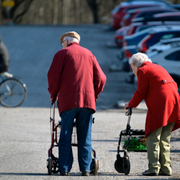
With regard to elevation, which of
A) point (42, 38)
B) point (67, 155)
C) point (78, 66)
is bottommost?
point (42, 38)

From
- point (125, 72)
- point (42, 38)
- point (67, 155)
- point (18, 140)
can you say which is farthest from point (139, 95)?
point (42, 38)

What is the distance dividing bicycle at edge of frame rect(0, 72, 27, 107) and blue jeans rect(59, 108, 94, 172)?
5249mm

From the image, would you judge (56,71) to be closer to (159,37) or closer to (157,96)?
(157,96)

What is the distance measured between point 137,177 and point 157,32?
35.1 ft

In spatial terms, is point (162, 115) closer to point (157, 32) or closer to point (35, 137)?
point (35, 137)

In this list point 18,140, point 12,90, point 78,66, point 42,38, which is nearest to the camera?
point 78,66

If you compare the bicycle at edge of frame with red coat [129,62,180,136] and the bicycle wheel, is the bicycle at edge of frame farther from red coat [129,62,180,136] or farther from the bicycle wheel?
red coat [129,62,180,136]

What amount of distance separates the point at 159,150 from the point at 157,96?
711 millimetres

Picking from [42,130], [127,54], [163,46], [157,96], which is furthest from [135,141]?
[127,54]

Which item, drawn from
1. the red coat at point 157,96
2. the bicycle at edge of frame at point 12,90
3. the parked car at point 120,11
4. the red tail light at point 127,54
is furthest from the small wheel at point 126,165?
the parked car at point 120,11

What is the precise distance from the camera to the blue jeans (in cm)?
496

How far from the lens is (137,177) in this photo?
5.04 metres

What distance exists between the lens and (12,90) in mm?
10070

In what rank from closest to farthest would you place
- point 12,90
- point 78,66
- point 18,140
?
point 78,66 < point 18,140 < point 12,90
